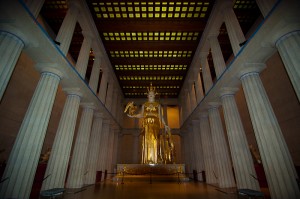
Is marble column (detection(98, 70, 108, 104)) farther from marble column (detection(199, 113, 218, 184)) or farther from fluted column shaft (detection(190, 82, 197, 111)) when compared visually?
fluted column shaft (detection(190, 82, 197, 111))

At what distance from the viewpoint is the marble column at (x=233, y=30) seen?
24.3ft

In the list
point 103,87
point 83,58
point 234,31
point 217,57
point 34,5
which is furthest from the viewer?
point 103,87

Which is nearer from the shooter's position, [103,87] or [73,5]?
[73,5]

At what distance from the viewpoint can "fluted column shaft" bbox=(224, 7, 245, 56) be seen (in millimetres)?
7398

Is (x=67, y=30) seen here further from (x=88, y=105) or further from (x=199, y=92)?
(x=199, y=92)

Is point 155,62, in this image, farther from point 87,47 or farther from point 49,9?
point 49,9

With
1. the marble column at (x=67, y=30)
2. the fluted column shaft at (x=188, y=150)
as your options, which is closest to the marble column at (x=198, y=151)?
the fluted column shaft at (x=188, y=150)

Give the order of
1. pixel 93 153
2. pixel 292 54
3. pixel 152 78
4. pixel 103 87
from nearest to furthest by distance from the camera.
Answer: pixel 292 54, pixel 93 153, pixel 103 87, pixel 152 78

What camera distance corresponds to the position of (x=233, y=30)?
7.77 metres

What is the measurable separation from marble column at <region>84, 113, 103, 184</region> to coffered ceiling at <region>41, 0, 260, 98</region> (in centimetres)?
612

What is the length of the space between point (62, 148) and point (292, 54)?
960 cm

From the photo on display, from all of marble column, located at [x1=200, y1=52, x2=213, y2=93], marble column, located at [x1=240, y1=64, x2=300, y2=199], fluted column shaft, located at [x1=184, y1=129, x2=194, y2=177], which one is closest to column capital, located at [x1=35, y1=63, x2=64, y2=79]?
marble column, located at [x1=240, y1=64, x2=300, y2=199]

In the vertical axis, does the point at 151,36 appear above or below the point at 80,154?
above

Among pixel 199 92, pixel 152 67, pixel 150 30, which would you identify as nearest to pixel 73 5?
pixel 150 30
